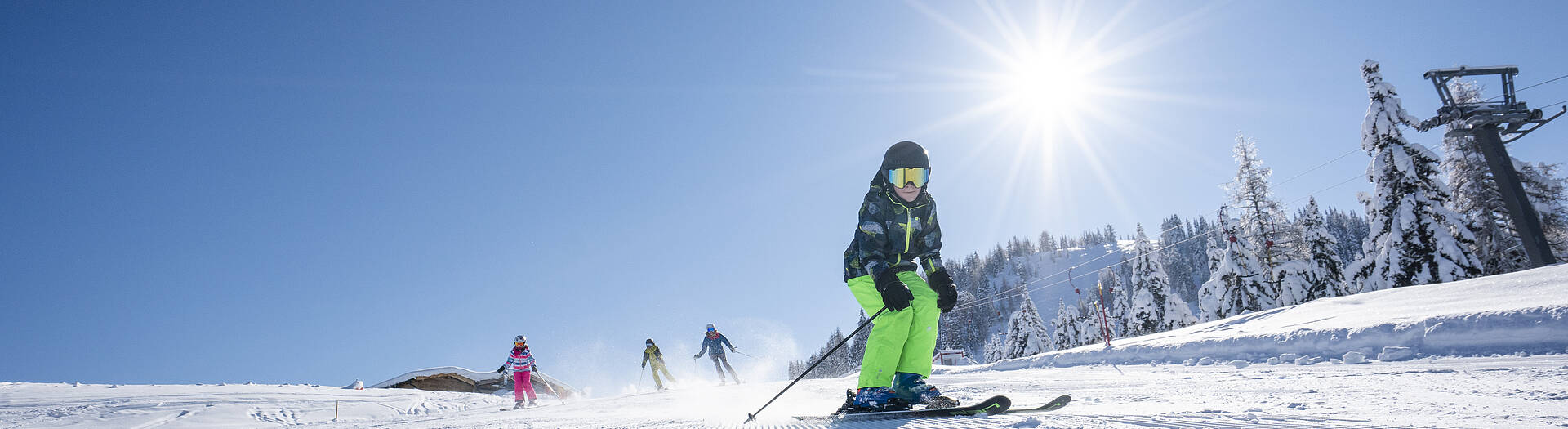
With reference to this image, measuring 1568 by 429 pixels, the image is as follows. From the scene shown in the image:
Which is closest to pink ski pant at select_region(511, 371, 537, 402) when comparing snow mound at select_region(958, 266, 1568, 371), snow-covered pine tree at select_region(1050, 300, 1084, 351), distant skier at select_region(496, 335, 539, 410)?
distant skier at select_region(496, 335, 539, 410)

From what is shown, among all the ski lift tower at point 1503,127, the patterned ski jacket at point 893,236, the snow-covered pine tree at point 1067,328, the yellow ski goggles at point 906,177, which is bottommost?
the snow-covered pine tree at point 1067,328

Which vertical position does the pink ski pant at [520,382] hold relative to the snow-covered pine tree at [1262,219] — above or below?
below

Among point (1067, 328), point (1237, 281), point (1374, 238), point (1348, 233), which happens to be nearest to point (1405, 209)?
point (1374, 238)

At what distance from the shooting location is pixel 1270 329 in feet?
30.4

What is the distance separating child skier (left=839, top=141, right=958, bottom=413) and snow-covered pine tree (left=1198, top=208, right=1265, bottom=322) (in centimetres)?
3148

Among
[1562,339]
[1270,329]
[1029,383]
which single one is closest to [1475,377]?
[1029,383]

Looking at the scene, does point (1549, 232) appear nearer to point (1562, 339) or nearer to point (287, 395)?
point (1562, 339)

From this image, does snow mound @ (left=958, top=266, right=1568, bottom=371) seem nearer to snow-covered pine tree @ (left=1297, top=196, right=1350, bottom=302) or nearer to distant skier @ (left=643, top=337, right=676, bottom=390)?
distant skier @ (left=643, top=337, right=676, bottom=390)

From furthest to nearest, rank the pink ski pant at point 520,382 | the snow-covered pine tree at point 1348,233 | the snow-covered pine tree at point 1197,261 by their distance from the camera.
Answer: the snow-covered pine tree at point 1197,261 < the snow-covered pine tree at point 1348,233 < the pink ski pant at point 520,382

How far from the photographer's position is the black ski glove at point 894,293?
116 inches

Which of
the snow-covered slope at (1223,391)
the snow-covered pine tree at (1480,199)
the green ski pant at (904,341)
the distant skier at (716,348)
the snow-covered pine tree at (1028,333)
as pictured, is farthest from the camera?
the snow-covered pine tree at (1028,333)

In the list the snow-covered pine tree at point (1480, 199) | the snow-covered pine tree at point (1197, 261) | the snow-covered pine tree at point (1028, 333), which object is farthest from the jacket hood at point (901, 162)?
the snow-covered pine tree at point (1197, 261)

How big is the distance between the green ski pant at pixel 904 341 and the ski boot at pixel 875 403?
38 mm

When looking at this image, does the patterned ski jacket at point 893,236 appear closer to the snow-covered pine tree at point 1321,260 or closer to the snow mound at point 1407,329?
the snow mound at point 1407,329
